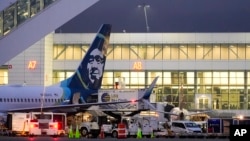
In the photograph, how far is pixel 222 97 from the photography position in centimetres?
10781

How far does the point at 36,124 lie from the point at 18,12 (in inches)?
998

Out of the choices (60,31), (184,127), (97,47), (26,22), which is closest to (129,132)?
(184,127)

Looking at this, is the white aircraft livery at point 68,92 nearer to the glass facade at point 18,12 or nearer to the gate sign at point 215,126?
the gate sign at point 215,126

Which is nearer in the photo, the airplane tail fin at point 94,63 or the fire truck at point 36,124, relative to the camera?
the fire truck at point 36,124

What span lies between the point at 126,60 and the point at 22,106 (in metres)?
43.8

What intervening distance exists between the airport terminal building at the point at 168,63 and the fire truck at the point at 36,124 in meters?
52.7

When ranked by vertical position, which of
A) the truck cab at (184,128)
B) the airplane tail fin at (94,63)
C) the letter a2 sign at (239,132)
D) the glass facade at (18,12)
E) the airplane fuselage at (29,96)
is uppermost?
the airplane tail fin at (94,63)

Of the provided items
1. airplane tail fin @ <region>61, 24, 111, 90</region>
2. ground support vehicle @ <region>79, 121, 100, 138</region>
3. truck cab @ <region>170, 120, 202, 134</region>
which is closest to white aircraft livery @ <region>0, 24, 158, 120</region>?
airplane tail fin @ <region>61, 24, 111, 90</region>

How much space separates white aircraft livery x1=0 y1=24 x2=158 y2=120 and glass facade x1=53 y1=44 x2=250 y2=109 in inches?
1350

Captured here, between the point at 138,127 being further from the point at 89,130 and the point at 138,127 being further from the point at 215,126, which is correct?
the point at 215,126

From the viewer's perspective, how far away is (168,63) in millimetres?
107750

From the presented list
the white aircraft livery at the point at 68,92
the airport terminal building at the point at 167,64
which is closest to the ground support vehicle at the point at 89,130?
the white aircraft livery at the point at 68,92

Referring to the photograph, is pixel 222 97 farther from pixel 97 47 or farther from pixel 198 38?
pixel 97 47

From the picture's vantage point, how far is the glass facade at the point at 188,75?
352 feet
